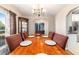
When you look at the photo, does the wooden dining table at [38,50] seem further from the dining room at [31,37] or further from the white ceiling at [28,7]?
the white ceiling at [28,7]

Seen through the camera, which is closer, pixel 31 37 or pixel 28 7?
pixel 28 7

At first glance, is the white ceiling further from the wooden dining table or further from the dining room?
the wooden dining table

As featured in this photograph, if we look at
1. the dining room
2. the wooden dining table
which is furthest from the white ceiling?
the wooden dining table

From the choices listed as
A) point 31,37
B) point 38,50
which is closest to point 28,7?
point 38,50

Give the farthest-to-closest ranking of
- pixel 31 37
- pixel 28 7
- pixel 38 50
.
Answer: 1. pixel 31 37
2. pixel 28 7
3. pixel 38 50

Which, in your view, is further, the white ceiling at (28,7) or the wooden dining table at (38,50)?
the white ceiling at (28,7)

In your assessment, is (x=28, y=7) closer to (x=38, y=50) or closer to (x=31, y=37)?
(x=38, y=50)

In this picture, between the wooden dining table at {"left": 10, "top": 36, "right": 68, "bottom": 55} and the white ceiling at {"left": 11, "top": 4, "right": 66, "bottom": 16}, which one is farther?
the white ceiling at {"left": 11, "top": 4, "right": 66, "bottom": 16}

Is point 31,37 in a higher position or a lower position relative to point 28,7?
lower

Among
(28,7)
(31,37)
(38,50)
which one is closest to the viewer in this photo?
(38,50)

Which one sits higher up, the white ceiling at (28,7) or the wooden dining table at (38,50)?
the white ceiling at (28,7)

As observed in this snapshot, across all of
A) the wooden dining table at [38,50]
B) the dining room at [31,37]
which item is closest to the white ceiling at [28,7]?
the dining room at [31,37]
